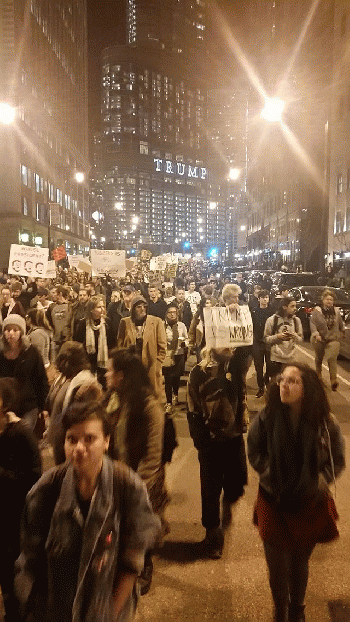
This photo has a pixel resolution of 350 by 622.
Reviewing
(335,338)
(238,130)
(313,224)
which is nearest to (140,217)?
(238,130)

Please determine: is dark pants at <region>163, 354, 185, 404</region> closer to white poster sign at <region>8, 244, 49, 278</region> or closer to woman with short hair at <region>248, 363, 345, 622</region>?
white poster sign at <region>8, 244, 49, 278</region>

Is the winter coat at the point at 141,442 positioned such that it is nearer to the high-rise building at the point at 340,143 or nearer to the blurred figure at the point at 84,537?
the blurred figure at the point at 84,537

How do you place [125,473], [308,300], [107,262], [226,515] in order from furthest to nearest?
1. [308,300]
2. [107,262]
3. [226,515]
4. [125,473]

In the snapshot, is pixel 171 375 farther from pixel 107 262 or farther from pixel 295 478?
pixel 107 262

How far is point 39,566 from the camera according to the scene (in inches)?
93.0

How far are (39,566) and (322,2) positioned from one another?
227 feet

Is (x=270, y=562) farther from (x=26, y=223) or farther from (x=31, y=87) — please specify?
(x=31, y=87)

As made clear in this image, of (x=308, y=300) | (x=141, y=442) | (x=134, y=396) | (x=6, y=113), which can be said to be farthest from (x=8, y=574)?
(x=308, y=300)

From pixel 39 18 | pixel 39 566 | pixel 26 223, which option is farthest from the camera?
pixel 39 18

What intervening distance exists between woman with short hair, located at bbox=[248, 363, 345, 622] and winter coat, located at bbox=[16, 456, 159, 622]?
1.13 meters

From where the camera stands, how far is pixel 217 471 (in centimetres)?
476

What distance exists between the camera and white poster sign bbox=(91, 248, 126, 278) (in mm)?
17812

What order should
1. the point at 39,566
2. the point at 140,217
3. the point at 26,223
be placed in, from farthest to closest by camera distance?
the point at 140,217, the point at 26,223, the point at 39,566

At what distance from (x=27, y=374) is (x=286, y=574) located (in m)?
3.14
